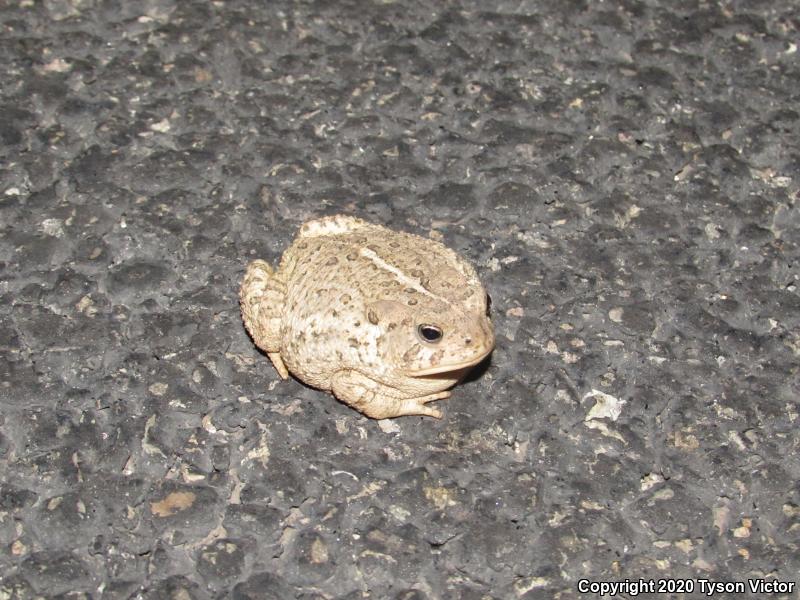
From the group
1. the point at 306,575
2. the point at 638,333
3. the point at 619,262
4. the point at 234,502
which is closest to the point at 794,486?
the point at 638,333

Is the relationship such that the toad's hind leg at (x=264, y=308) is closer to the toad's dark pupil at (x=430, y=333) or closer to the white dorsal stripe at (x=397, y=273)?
the white dorsal stripe at (x=397, y=273)

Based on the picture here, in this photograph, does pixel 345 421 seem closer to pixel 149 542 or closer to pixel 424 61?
pixel 149 542

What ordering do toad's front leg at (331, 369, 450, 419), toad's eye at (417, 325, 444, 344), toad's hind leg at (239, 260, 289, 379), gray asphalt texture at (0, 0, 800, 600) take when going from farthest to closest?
toad's hind leg at (239, 260, 289, 379) → toad's front leg at (331, 369, 450, 419) → toad's eye at (417, 325, 444, 344) → gray asphalt texture at (0, 0, 800, 600)

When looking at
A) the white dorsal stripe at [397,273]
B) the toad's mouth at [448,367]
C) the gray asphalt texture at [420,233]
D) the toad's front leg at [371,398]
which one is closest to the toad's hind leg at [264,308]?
the gray asphalt texture at [420,233]

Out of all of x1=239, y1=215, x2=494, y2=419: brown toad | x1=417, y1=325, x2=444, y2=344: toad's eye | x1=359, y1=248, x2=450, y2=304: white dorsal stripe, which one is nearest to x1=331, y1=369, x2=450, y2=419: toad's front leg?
x1=239, y1=215, x2=494, y2=419: brown toad

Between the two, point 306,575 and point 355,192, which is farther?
point 355,192

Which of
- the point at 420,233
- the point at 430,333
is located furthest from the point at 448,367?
the point at 420,233

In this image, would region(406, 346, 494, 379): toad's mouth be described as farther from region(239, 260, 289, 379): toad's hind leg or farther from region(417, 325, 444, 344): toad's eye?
region(239, 260, 289, 379): toad's hind leg
